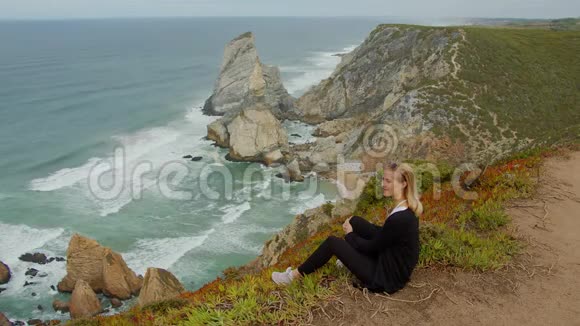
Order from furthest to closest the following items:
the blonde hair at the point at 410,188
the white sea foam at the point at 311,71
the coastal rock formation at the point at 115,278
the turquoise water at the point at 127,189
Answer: the white sea foam at the point at 311,71 → the turquoise water at the point at 127,189 → the coastal rock formation at the point at 115,278 → the blonde hair at the point at 410,188

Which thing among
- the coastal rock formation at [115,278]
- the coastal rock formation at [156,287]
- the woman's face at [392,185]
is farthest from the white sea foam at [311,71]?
the woman's face at [392,185]

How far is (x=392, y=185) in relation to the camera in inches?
259

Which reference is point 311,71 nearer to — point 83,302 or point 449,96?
point 449,96

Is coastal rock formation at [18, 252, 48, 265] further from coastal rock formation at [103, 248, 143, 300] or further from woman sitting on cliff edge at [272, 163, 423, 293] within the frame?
woman sitting on cliff edge at [272, 163, 423, 293]

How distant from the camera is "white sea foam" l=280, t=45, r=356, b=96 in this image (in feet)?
315

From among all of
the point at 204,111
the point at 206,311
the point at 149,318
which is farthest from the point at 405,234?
the point at 204,111

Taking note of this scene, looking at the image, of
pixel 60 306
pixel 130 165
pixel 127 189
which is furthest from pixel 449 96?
pixel 60 306

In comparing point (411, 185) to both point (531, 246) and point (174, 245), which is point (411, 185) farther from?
point (174, 245)

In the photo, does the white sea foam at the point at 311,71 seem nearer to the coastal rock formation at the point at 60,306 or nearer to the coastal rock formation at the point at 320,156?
the coastal rock formation at the point at 320,156

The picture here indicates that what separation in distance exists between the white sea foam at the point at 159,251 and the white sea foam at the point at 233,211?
8.59 ft

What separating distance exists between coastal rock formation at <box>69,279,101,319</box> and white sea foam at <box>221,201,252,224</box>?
1291 cm

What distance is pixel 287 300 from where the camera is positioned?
677cm

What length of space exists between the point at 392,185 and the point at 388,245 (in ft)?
3.02

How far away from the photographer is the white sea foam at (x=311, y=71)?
315 ft
